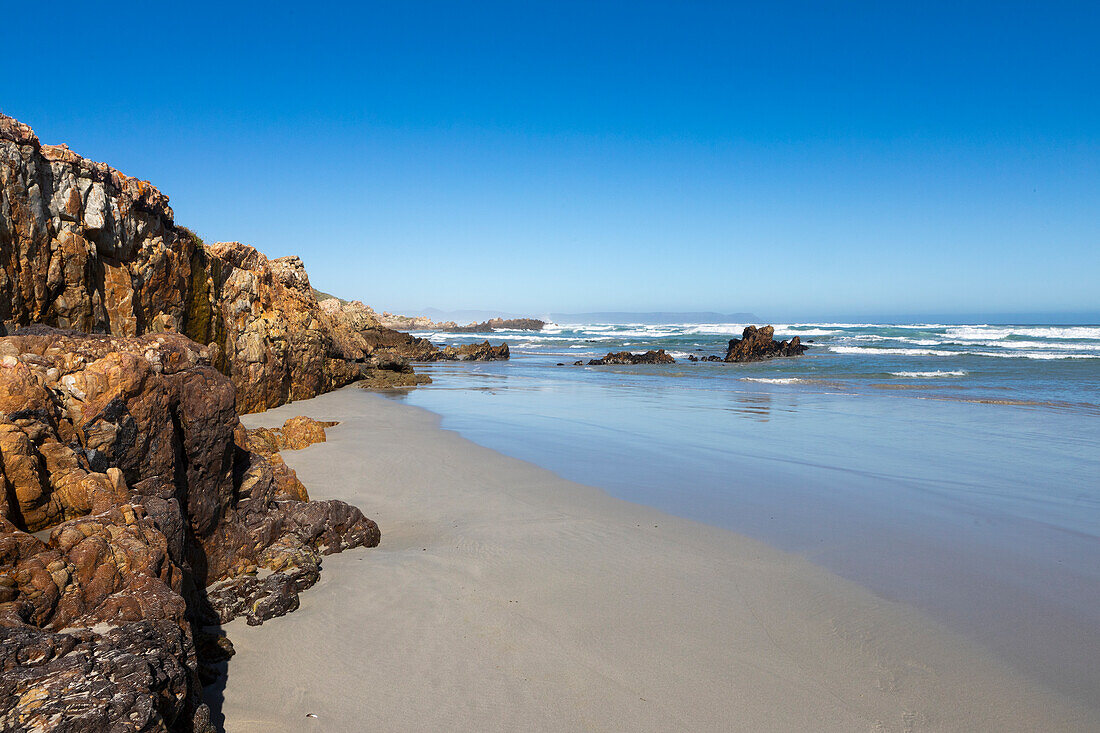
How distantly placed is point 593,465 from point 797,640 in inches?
168

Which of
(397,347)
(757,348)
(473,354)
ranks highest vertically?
(397,347)

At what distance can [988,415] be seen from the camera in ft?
40.9

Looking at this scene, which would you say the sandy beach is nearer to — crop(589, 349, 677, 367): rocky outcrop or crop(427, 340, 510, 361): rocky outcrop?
crop(427, 340, 510, 361): rocky outcrop

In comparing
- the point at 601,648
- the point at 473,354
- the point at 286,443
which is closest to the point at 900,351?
the point at 473,354

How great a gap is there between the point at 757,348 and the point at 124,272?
30554 mm

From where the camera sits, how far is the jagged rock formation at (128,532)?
1998 mm

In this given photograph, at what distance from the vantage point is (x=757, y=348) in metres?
33.1

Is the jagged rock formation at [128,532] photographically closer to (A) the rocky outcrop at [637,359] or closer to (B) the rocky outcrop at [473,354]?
(B) the rocky outcrop at [473,354]

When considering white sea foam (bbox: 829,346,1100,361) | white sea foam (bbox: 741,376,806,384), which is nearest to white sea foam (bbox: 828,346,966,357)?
white sea foam (bbox: 829,346,1100,361)

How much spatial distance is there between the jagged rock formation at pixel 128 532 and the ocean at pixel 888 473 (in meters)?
3.77

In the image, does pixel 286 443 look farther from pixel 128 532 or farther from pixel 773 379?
pixel 773 379

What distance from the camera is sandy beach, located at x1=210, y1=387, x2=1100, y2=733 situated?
290cm

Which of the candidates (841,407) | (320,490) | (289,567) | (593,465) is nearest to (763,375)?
(841,407)

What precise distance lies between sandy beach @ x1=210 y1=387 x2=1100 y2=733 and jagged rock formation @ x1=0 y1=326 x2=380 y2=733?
420 millimetres
